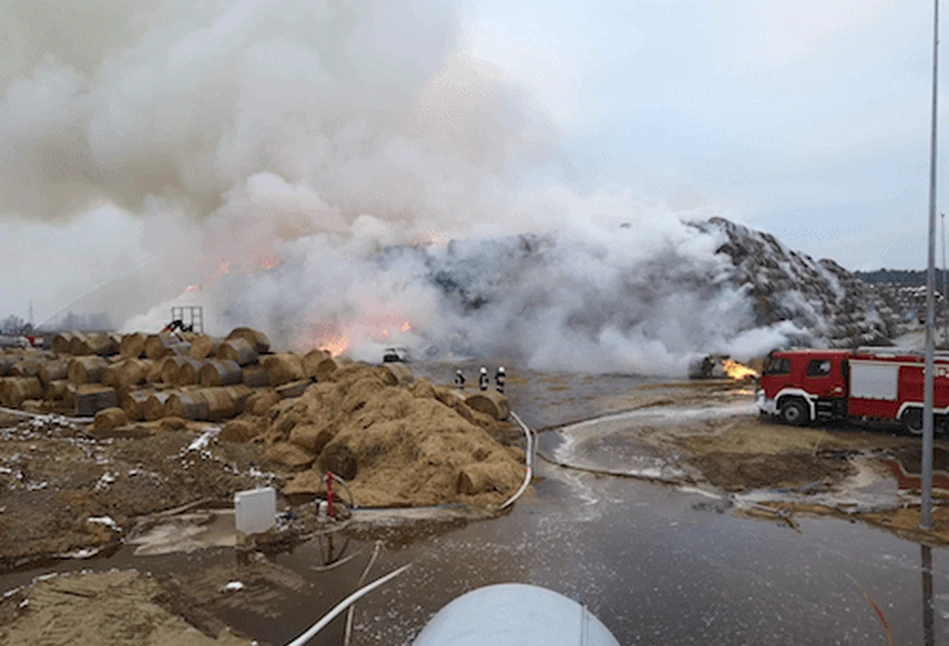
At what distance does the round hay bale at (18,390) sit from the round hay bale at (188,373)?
6870 mm

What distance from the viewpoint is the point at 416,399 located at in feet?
48.6

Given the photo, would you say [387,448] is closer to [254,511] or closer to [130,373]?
[254,511]

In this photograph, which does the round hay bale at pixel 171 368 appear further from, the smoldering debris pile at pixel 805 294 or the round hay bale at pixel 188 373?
the smoldering debris pile at pixel 805 294

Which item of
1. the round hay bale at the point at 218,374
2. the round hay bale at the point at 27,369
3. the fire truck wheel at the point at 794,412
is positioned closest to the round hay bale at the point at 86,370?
the round hay bale at the point at 27,369

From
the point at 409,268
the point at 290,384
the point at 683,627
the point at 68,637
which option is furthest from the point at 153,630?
the point at 409,268

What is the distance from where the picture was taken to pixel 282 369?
20.4 meters

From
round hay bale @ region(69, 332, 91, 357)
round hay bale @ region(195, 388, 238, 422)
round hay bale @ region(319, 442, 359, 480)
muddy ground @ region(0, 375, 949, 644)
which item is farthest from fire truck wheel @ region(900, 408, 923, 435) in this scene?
round hay bale @ region(69, 332, 91, 357)

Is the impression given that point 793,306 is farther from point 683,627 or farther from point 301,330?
point 683,627

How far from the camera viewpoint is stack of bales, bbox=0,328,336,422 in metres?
18.2

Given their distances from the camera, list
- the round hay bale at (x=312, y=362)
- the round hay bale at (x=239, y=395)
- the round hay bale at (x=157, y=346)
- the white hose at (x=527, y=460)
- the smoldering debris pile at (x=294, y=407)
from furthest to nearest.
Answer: the round hay bale at (x=157, y=346) → the round hay bale at (x=312, y=362) → the round hay bale at (x=239, y=395) → the smoldering debris pile at (x=294, y=407) → the white hose at (x=527, y=460)

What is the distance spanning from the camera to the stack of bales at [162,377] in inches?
719

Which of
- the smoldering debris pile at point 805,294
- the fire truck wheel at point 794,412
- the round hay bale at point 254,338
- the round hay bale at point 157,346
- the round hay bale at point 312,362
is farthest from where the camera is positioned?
the smoldering debris pile at point 805,294

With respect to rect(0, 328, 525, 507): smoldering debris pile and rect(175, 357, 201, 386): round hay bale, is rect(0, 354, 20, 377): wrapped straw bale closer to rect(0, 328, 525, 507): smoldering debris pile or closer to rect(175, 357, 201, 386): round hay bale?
rect(0, 328, 525, 507): smoldering debris pile

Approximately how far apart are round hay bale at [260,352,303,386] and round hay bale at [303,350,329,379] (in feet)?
0.56
